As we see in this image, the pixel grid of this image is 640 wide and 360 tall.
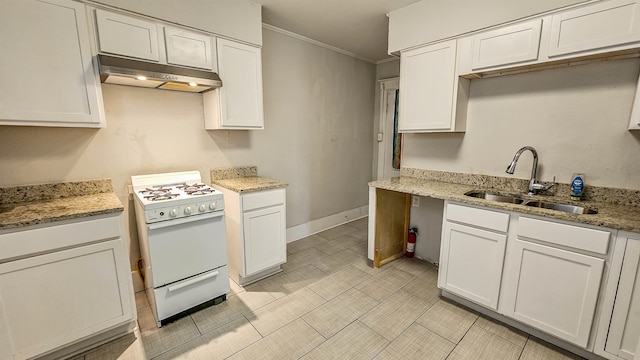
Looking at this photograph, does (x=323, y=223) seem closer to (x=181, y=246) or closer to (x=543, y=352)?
(x=181, y=246)

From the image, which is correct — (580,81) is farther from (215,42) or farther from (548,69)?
(215,42)

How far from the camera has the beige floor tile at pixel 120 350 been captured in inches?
66.1

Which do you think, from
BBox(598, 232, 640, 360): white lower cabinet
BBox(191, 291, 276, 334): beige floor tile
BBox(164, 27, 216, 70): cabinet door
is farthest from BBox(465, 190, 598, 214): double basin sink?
BBox(164, 27, 216, 70): cabinet door

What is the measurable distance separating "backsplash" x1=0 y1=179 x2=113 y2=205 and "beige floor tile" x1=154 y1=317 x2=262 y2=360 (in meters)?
1.33

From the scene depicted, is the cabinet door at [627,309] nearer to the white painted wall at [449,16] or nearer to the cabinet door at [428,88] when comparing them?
the cabinet door at [428,88]

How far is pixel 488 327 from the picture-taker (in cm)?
194

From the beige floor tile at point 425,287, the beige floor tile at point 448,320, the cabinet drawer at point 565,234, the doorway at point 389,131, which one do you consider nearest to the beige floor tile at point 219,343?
the beige floor tile at point 448,320

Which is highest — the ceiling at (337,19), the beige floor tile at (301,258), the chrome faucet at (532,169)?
the ceiling at (337,19)

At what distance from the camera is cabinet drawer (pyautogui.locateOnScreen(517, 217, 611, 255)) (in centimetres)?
150

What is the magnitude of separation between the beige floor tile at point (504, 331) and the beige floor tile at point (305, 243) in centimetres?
190

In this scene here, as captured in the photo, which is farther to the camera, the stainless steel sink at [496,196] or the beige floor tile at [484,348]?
the stainless steel sink at [496,196]

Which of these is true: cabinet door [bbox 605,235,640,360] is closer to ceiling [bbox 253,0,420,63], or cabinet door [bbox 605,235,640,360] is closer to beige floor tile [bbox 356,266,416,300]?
beige floor tile [bbox 356,266,416,300]

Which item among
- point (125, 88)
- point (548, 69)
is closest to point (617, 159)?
point (548, 69)

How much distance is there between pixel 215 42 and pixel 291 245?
234cm
